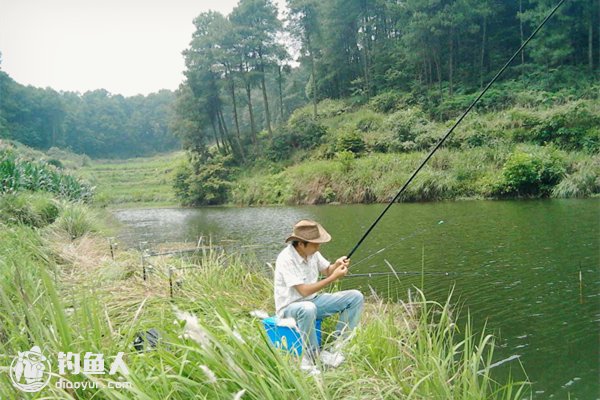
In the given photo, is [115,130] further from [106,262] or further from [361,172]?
[106,262]

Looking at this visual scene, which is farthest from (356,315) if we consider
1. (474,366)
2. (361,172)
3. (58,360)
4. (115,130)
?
(115,130)

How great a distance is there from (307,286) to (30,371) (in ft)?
6.00

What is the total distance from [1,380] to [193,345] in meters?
0.73

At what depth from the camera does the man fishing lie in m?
3.10

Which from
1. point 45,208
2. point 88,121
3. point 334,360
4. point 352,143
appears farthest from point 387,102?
point 88,121

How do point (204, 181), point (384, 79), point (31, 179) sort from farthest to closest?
point (384, 79)
point (204, 181)
point (31, 179)

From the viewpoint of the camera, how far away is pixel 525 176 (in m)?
16.2

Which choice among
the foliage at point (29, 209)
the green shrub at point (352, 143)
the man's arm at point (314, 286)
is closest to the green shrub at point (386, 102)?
the green shrub at point (352, 143)

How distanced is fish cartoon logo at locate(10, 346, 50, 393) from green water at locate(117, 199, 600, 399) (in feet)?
8.62

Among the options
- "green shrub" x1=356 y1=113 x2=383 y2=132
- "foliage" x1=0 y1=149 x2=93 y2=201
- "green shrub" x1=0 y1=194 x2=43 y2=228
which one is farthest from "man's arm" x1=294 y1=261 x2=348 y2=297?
"green shrub" x1=356 y1=113 x2=383 y2=132

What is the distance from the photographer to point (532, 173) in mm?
16094

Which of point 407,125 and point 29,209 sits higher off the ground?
point 407,125

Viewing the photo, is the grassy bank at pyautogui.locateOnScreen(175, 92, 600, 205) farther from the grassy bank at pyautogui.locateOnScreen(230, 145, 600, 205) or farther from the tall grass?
the tall grass

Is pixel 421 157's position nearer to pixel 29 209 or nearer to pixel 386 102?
pixel 386 102
